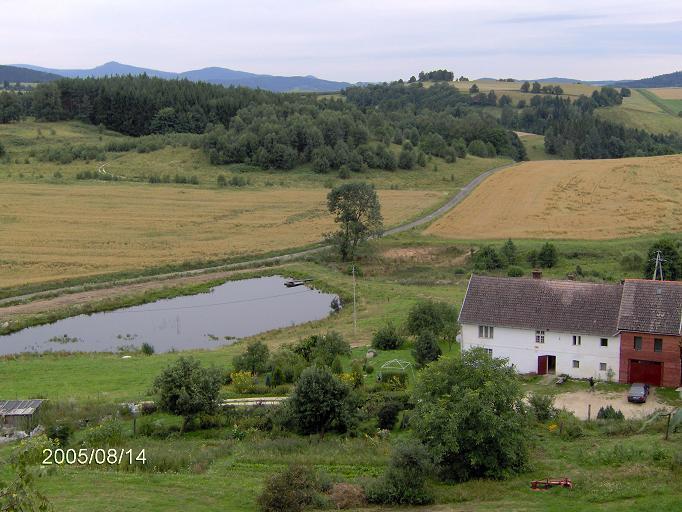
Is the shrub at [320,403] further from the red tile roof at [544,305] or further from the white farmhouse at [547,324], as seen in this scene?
the red tile roof at [544,305]

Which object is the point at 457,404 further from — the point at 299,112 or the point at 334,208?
the point at 299,112

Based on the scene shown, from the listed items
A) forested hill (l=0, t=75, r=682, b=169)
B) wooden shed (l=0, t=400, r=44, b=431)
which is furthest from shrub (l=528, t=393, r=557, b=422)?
forested hill (l=0, t=75, r=682, b=169)

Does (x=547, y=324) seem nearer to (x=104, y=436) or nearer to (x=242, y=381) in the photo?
(x=242, y=381)

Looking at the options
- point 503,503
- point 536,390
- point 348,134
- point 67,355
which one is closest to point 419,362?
point 536,390

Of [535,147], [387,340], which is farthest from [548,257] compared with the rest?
[535,147]

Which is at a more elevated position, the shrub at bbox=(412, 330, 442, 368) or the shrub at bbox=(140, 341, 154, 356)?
the shrub at bbox=(412, 330, 442, 368)

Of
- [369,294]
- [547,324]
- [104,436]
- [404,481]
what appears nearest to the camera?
[404,481]

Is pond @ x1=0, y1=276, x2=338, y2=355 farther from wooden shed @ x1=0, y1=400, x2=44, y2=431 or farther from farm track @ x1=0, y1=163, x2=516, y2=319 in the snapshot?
wooden shed @ x1=0, y1=400, x2=44, y2=431
